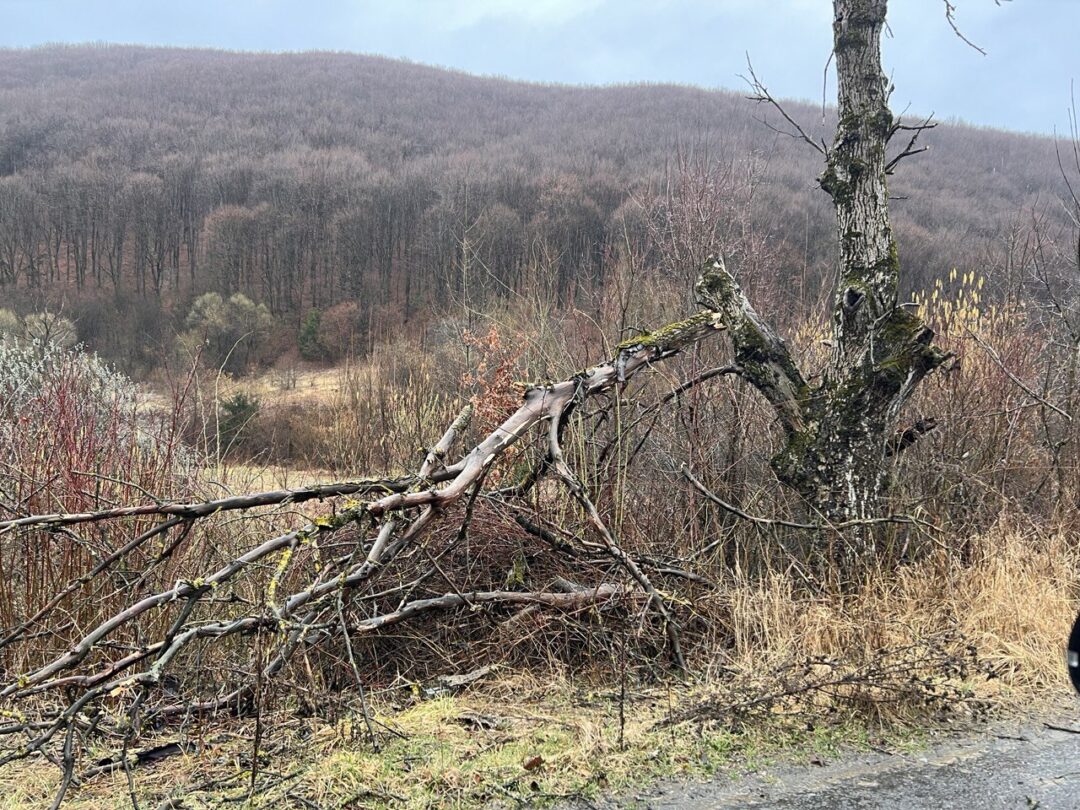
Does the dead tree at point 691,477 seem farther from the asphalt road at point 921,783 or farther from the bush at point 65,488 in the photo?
the asphalt road at point 921,783

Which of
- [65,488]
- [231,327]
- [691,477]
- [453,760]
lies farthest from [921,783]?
[231,327]

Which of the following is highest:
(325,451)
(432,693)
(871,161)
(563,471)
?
(871,161)

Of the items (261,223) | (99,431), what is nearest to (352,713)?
(99,431)

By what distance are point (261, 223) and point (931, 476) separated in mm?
50790

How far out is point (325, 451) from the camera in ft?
53.3

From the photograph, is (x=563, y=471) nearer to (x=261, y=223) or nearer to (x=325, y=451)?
(x=325, y=451)

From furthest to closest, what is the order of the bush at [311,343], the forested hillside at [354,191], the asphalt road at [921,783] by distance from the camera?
the forested hillside at [354,191] < the bush at [311,343] < the asphalt road at [921,783]

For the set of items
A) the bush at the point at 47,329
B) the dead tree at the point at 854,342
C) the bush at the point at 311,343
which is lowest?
the bush at the point at 311,343

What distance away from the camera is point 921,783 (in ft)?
10.4

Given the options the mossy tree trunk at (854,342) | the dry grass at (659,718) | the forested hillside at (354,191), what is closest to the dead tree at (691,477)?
the mossy tree trunk at (854,342)

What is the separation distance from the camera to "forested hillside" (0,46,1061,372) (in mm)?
36219

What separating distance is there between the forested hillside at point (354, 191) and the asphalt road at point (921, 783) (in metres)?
7.97

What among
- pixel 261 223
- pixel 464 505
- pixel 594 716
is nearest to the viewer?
pixel 594 716

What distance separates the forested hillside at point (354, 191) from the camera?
119ft
